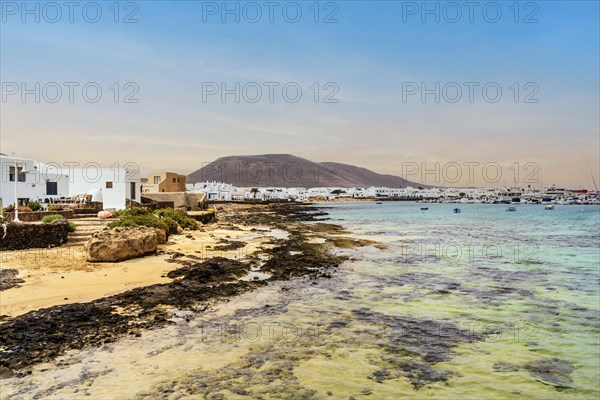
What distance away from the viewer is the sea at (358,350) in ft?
22.0

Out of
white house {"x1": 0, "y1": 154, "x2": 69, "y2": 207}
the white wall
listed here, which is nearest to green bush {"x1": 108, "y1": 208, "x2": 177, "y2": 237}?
the white wall

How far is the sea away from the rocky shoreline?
0.46 meters

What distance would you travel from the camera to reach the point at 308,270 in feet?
57.7

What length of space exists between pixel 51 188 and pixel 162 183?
25.4 meters

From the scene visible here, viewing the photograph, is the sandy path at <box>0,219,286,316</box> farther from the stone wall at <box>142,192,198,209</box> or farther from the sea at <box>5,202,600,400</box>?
the stone wall at <box>142,192,198,209</box>

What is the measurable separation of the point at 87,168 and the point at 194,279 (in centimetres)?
2770

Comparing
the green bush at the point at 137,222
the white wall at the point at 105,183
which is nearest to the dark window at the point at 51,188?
the white wall at the point at 105,183

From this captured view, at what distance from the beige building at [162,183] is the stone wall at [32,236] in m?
37.9

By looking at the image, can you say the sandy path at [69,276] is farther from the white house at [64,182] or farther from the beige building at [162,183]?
the beige building at [162,183]

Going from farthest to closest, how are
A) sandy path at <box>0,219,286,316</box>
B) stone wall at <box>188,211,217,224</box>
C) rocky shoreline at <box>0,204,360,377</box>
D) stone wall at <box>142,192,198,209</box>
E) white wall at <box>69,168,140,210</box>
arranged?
stone wall at <box>142,192,198,209</box>, stone wall at <box>188,211,217,224</box>, white wall at <box>69,168,140,210</box>, sandy path at <box>0,219,286,316</box>, rocky shoreline at <box>0,204,360,377</box>

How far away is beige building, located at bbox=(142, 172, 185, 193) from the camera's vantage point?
2228 inches

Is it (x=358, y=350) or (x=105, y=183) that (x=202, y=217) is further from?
(x=358, y=350)

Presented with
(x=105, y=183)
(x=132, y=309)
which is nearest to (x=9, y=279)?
(x=132, y=309)

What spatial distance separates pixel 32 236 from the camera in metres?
18.5
